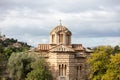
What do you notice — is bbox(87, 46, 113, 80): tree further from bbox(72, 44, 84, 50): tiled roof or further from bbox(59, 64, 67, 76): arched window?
bbox(72, 44, 84, 50): tiled roof

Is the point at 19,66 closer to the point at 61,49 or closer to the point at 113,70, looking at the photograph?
the point at 61,49

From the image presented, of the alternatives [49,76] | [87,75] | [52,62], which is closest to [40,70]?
[49,76]

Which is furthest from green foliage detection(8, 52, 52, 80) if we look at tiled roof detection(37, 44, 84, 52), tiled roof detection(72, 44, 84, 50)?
tiled roof detection(72, 44, 84, 50)

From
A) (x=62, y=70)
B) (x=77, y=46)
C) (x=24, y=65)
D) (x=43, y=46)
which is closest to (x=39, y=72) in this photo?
(x=24, y=65)

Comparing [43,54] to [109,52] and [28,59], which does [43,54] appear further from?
[109,52]

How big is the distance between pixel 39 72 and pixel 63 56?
549 centimetres

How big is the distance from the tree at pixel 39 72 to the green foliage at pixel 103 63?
481 centimetres

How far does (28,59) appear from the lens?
180 ft

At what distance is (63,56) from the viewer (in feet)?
183

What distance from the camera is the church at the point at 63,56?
55.8m

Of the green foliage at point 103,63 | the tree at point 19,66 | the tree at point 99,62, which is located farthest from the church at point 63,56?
the tree at point 99,62

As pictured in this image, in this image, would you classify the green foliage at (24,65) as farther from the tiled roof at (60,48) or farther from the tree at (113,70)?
the tree at (113,70)

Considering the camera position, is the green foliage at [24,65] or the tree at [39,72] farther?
the green foliage at [24,65]

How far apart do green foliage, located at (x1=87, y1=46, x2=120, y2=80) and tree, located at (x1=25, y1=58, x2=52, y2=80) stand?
481 cm
